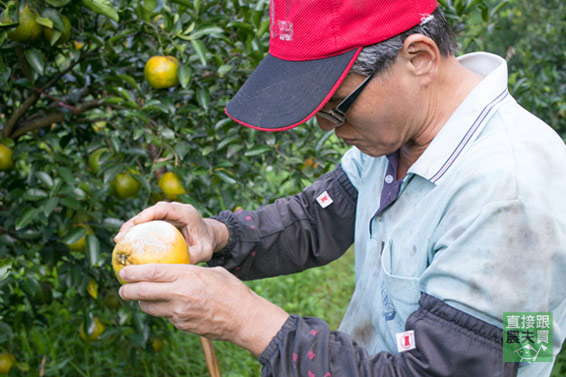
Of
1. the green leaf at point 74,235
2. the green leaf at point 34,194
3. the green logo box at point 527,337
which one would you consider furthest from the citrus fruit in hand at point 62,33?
the green logo box at point 527,337

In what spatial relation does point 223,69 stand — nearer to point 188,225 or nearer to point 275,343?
point 188,225

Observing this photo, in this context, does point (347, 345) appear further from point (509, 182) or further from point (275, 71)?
point (275, 71)

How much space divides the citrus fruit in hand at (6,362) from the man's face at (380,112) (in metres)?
1.47

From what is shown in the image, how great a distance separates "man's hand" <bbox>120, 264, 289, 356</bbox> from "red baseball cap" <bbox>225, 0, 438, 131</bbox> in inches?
13.7

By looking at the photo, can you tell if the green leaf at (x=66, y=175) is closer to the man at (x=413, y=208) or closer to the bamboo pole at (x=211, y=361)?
the man at (x=413, y=208)

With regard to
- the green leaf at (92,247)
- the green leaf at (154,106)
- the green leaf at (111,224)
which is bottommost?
the green leaf at (111,224)

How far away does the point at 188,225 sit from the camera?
1428 millimetres

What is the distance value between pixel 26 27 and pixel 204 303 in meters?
0.95

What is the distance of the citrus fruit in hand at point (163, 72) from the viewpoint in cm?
172

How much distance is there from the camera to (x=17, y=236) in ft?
6.32

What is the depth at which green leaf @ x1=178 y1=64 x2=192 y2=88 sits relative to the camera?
5.55ft

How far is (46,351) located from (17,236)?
89 centimetres

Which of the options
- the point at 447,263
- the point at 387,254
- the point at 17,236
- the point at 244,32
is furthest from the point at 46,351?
the point at 447,263

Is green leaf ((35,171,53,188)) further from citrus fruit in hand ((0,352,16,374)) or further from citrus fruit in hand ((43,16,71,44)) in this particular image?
citrus fruit in hand ((0,352,16,374))
